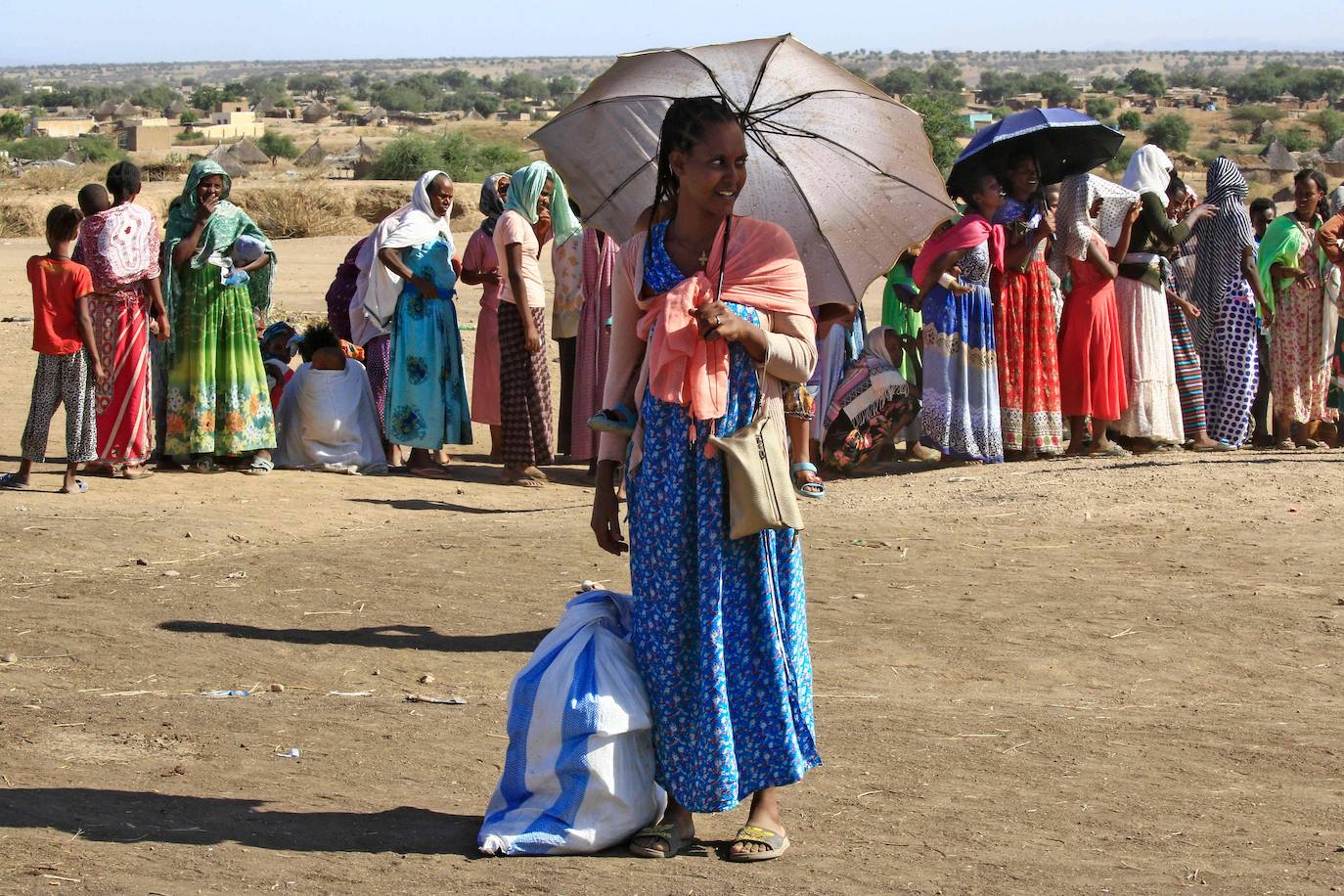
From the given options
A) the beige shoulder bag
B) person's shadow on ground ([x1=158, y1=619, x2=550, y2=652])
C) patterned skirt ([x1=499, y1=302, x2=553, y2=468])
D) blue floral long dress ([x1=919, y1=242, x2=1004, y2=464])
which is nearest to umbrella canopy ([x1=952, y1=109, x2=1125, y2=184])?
blue floral long dress ([x1=919, y1=242, x2=1004, y2=464])

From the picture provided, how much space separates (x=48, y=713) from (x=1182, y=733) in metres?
3.86

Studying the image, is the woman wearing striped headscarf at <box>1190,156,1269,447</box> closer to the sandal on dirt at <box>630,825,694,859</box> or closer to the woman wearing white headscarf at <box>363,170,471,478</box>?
the woman wearing white headscarf at <box>363,170,471,478</box>

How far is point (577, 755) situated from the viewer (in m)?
4.46

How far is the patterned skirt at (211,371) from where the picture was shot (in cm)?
1080

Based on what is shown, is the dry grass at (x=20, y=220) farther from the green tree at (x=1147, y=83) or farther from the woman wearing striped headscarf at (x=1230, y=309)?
the green tree at (x=1147, y=83)

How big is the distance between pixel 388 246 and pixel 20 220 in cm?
1812

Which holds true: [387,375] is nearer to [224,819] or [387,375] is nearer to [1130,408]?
[1130,408]

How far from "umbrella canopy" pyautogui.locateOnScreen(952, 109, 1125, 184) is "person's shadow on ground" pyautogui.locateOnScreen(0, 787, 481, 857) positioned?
752cm

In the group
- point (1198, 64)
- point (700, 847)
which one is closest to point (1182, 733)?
point (700, 847)

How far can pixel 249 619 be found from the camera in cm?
728

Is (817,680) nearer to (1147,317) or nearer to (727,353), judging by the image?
(727,353)

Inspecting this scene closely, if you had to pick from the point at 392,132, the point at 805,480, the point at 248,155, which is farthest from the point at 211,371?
the point at 392,132

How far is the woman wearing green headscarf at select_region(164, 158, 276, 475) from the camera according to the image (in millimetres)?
10703

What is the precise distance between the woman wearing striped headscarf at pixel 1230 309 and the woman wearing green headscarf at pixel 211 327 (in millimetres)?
6663
